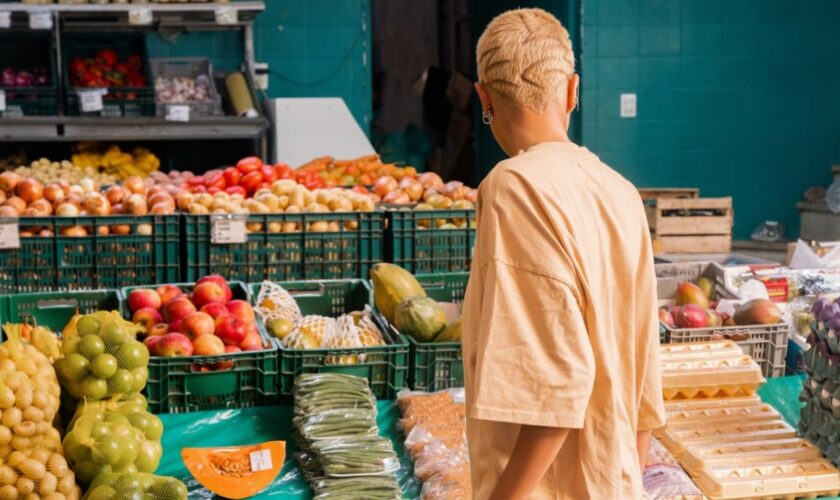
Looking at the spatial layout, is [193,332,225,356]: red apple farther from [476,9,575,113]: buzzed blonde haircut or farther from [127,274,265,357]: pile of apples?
[476,9,575,113]: buzzed blonde haircut

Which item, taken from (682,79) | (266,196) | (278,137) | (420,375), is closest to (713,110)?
(682,79)

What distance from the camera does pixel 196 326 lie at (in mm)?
3273

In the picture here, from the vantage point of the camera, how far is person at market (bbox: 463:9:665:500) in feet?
5.16

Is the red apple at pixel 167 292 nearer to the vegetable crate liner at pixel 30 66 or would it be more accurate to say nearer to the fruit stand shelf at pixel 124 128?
the fruit stand shelf at pixel 124 128

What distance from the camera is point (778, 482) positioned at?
2730 millimetres

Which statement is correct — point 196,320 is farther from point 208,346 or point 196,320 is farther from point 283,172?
point 283,172

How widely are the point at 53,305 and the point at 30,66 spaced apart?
474cm

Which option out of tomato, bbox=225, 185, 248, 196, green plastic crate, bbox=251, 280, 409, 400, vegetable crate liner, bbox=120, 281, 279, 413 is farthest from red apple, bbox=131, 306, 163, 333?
tomato, bbox=225, 185, 248, 196

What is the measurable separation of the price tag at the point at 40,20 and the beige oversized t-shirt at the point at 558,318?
19.9 ft

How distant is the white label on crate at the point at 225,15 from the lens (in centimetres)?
719

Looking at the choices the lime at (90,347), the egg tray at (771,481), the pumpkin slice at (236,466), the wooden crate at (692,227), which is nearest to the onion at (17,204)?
the lime at (90,347)

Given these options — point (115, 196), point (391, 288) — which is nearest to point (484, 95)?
point (391, 288)

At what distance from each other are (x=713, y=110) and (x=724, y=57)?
0.44 metres

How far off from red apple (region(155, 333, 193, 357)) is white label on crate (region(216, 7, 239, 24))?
14.5 feet
